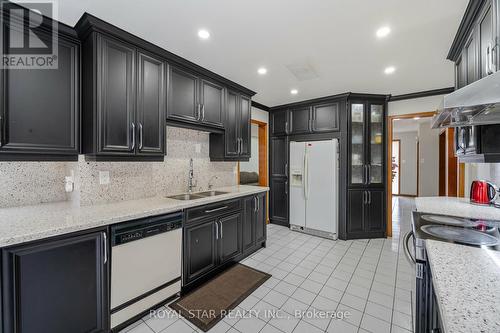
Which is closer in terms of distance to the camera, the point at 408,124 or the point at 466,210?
the point at 466,210

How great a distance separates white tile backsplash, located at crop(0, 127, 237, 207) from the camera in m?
1.88

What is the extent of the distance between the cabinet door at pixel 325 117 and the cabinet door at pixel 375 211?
1.36 meters

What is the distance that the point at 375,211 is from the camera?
386cm

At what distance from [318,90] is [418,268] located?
2.99 meters

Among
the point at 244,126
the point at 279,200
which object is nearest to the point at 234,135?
the point at 244,126

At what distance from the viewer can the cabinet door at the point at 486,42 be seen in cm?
140

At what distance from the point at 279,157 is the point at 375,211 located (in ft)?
6.63

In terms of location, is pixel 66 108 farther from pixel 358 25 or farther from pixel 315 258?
pixel 315 258

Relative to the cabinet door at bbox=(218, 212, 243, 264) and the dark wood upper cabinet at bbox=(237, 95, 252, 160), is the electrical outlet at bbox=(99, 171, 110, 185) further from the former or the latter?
the dark wood upper cabinet at bbox=(237, 95, 252, 160)

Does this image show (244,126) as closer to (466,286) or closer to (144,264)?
(144,264)

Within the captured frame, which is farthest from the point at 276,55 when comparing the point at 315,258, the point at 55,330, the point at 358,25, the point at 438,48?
the point at 55,330

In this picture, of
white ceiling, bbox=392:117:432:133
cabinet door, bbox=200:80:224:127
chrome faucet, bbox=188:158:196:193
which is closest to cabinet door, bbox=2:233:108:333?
chrome faucet, bbox=188:158:196:193

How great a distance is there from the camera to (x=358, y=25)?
1.89m

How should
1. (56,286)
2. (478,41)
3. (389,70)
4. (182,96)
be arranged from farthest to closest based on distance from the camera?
(389,70)
(182,96)
(478,41)
(56,286)
